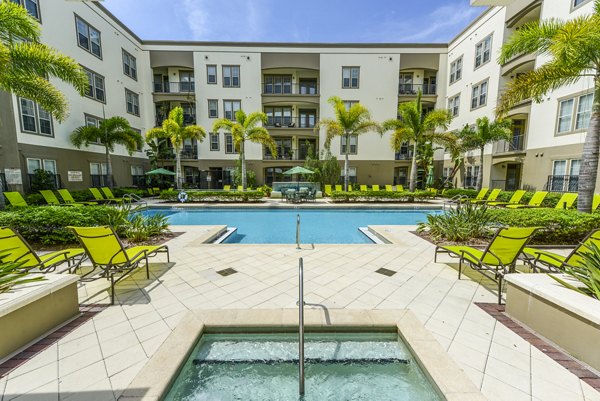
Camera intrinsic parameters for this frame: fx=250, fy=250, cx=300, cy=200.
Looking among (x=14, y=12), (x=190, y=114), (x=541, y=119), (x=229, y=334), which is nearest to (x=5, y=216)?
(x=14, y=12)

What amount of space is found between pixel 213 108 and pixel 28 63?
1778 cm

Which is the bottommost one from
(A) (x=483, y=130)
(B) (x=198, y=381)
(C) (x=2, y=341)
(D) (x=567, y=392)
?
(B) (x=198, y=381)

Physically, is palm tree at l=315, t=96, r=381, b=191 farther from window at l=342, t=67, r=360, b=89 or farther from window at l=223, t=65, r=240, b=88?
window at l=223, t=65, r=240, b=88

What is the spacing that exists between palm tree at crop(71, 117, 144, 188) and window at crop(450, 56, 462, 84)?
90.6 ft

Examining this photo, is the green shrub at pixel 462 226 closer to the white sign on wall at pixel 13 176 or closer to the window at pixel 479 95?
the window at pixel 479 95

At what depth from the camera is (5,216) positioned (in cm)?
592

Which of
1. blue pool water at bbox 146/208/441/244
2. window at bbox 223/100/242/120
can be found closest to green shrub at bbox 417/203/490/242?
blue pool water at bbox 146/208/441/244

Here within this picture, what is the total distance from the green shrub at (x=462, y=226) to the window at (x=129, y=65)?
26597 mm

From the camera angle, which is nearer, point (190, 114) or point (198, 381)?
point (198, 381)

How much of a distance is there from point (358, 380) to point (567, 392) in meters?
1.76

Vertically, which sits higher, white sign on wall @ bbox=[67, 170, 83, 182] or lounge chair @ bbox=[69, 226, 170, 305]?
white sign on wall @ bbox=[67, 170, 83, 182]

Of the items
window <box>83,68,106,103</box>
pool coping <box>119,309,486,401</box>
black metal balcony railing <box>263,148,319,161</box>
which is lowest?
pool coping <box>119,309,486,401</box>

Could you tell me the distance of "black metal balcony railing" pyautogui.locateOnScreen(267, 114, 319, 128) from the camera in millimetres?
25025

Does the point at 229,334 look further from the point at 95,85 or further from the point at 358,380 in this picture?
the point at 95,85
